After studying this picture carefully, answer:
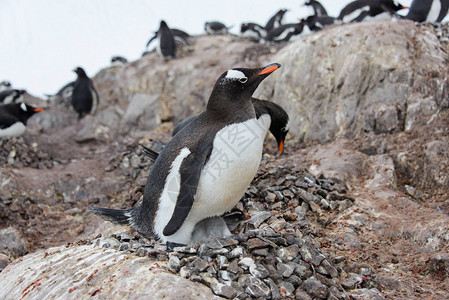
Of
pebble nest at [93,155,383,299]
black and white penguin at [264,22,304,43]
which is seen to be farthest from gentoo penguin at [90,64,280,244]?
black and white penguin at [264,22,304,43]

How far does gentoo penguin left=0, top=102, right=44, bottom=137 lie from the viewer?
8.16 meters

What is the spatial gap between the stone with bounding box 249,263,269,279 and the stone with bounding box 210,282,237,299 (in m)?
0.22

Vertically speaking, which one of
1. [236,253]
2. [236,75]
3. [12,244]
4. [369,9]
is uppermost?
[236,75]

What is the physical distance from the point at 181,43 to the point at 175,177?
10555 mm

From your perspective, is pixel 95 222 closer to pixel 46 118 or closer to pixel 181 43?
pixel 46 118

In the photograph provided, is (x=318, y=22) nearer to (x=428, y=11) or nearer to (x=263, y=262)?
(x=428, y=11)

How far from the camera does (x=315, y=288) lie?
2.95 m

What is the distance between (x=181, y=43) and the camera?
44.2 ft

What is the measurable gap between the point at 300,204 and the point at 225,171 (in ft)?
5.38

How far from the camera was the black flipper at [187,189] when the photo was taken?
11.0 feet

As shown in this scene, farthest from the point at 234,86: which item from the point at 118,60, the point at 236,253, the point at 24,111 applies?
the point at 118,60

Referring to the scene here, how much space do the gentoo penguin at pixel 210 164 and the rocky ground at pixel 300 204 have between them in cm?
31

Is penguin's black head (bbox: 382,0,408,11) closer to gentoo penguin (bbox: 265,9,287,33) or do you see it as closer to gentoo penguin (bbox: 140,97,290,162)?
gentoo penguin (bbox: 265,9,287,33)

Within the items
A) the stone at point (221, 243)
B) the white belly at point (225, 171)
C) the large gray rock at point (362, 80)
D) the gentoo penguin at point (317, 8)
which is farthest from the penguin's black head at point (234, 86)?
the gentoo penguin at point (317, 8)
